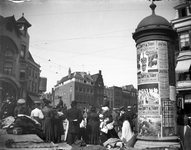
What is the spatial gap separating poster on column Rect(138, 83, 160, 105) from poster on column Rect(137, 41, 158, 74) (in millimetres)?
469

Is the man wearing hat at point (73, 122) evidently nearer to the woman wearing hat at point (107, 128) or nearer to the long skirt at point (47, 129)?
the long skirt at point (47, 129)

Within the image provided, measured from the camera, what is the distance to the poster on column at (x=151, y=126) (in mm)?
5480

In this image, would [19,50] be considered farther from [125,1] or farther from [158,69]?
→ [158,69]

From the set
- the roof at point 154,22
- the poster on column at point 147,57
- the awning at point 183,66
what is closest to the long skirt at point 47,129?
the poster on column at point 147,57

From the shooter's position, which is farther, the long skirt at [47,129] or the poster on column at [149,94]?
the long skirt at [47,129]

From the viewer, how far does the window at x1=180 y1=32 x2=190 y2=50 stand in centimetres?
1265

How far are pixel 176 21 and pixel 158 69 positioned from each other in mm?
8932

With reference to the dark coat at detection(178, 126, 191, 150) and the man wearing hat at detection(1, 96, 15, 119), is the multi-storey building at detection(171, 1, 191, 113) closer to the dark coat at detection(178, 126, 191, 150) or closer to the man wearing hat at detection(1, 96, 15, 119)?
the dark coat at detection(178, 126, 191, 150)

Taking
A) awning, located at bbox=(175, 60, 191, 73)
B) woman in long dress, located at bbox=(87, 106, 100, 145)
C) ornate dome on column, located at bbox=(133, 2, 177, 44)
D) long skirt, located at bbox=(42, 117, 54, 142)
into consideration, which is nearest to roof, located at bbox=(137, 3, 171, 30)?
ornate dome on column, located at bbox=(133, 2, 177, 44)

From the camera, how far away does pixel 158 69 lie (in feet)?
18.5

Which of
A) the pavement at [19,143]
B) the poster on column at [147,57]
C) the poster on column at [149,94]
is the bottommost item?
the pavement at [19,143]

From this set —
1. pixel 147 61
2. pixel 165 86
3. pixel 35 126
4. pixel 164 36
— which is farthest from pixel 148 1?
pixel 35 126

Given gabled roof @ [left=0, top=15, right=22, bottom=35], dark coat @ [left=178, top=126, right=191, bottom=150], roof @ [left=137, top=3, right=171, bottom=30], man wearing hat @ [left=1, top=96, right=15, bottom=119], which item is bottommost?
dark coat @ [left=178, top=126, right=191, bottom=150]

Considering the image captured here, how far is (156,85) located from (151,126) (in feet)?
3.96
